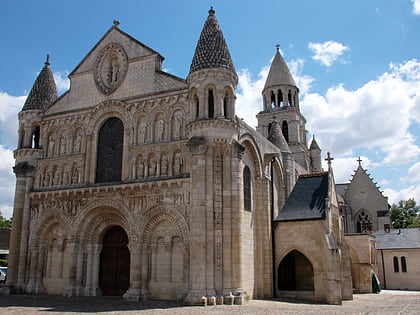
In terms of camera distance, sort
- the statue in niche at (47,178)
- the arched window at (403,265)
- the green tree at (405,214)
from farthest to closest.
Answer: the green tree at (405,214)
the arched window at (403,265)
the statue in niche at (47,178)

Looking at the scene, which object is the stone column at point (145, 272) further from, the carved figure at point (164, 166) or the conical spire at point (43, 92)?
the conical spire at point (43, 92)

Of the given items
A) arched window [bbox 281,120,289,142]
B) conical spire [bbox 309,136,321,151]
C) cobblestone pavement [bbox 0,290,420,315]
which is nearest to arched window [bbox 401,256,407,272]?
conical spire [bbox 309,136,321,151]

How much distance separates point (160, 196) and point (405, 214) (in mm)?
43719

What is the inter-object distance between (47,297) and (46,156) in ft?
26.3

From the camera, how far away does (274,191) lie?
23516 mm

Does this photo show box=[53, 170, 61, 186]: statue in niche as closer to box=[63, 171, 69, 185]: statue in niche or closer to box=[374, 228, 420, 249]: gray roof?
box=[63, 171, 69, 185]: statue in niche

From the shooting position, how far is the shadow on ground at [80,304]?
15.5 metres

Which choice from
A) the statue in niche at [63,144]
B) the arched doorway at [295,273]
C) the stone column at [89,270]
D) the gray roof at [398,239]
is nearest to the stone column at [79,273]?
the stone column at [89,270]

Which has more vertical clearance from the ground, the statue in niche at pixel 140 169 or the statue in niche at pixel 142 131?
the statue in niche at pixel 142 131

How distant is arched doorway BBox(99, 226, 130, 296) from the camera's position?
20406mm

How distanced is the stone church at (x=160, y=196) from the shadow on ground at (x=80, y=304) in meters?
0.99

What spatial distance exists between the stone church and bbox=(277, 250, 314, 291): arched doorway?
0.07 meters

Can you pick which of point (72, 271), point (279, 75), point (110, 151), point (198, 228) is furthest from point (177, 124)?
point (279, 75)

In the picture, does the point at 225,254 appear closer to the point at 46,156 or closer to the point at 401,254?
the point at 46,156
